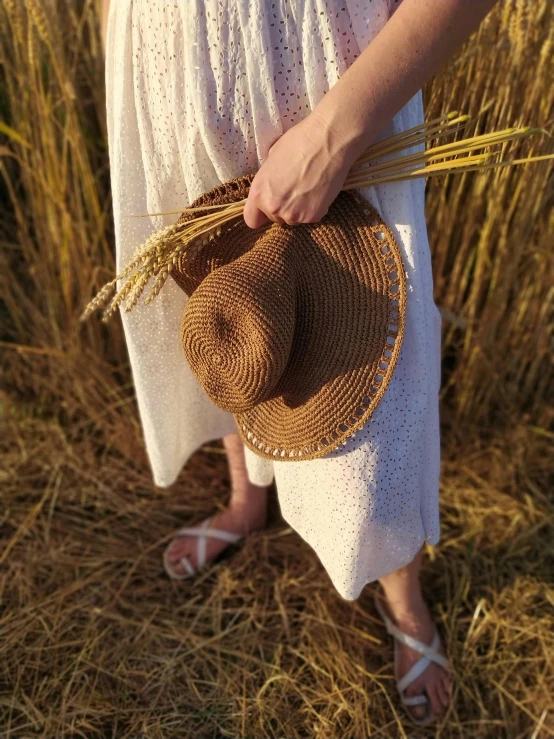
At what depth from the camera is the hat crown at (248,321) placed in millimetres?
660

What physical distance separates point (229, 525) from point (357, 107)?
1022 mm

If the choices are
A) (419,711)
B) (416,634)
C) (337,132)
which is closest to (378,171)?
(337,132)

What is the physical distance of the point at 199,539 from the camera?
4.58ft

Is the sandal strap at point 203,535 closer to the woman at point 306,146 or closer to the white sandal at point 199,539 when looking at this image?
the white sandal at point 199,539

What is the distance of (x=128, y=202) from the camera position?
2.78ft

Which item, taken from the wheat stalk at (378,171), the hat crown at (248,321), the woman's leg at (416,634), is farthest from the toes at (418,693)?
the wheat stalk at (378,171)

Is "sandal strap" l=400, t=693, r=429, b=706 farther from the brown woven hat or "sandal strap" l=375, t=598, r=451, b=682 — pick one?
the brown woven hat

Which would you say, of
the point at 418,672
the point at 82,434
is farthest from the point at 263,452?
the point at 82,434

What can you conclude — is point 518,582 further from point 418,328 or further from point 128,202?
point 128,202

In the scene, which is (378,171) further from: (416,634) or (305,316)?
(416,634)

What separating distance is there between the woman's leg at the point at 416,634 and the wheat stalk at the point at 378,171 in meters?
0.70

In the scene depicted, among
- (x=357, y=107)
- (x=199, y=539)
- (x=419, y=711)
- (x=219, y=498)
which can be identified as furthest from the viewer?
(x=219, y=498)

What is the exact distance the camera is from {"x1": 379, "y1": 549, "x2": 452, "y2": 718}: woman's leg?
113 cm

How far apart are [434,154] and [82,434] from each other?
4.20 ft
